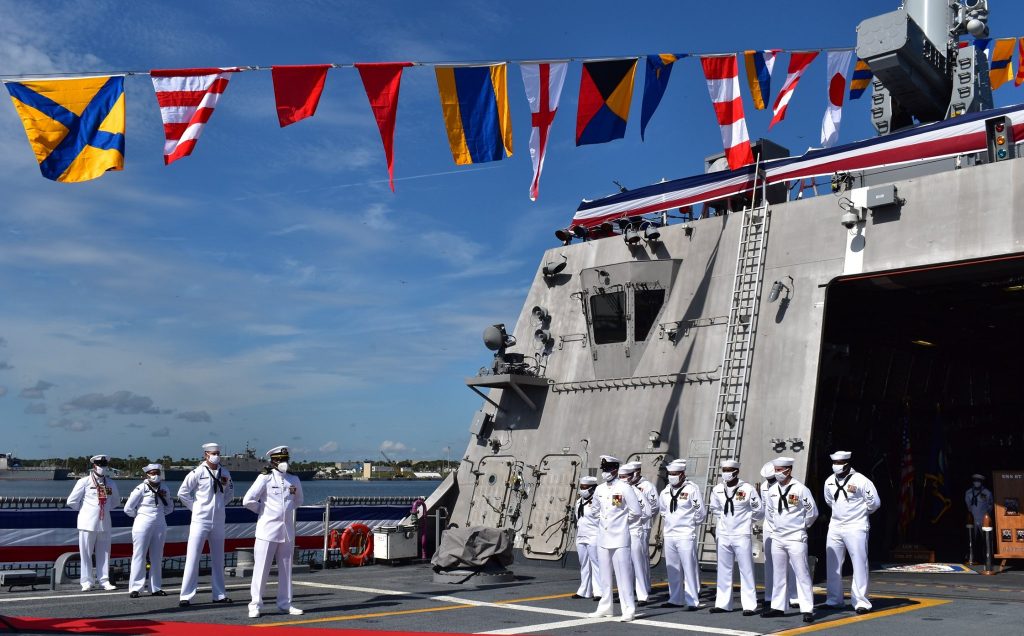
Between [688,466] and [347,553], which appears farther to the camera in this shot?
[347,553]

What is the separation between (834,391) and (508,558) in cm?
663

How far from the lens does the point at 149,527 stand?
11.2m

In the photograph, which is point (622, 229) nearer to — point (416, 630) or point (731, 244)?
point (731, 244)

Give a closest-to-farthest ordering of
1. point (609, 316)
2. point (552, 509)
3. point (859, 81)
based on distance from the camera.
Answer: point (552, 509) < point (609, 316) < point (859, 81)

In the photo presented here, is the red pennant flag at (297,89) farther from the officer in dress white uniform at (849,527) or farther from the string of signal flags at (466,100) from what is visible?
the officer in dress white uniform at (849,527)

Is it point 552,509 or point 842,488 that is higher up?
point 842,488

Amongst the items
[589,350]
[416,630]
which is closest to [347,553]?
[589,350]

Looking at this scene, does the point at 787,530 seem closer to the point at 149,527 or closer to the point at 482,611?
the point at 482,611

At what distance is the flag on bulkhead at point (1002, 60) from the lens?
16.7 m

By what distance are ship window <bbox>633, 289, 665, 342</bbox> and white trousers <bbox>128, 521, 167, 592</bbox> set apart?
24.1 ft

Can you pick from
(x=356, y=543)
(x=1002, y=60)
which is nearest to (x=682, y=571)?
(x=356, y=543)

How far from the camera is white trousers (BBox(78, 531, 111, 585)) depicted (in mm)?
11648

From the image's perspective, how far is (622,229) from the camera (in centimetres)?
1467

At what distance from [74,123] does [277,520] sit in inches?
223
